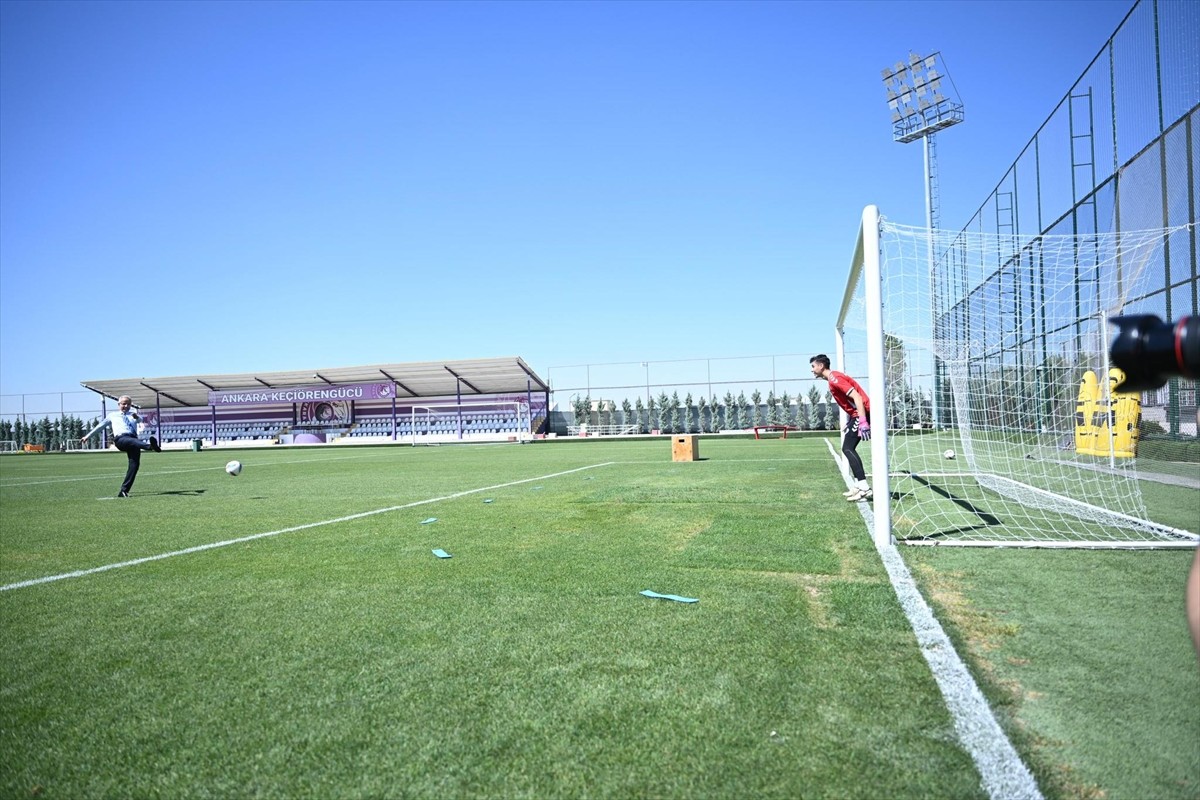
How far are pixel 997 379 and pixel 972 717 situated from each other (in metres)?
9.82

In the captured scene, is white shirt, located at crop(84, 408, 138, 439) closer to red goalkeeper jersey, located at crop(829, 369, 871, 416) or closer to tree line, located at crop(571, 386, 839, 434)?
red goalkeeper jersey, located at crop(829, 369, 871, 416)

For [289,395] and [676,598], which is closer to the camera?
[676,598]

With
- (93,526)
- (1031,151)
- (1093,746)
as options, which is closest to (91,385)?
(93,526)

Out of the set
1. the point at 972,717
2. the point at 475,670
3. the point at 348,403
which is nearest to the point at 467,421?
the point at 348,403

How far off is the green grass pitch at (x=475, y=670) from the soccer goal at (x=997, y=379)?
1.41 metres

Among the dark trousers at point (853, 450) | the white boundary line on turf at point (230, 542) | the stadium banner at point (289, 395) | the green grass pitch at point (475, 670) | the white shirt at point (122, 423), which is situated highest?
the stadium banner at point (289, 395)

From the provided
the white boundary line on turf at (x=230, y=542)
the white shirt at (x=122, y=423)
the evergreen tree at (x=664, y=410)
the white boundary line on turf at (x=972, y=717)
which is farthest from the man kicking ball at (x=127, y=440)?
the evergreen tree at (x=664, y=410)

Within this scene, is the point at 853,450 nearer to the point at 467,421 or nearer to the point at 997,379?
the point at 997,379

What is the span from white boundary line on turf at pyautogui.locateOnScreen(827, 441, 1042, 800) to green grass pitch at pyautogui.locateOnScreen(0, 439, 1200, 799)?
63 millimetres

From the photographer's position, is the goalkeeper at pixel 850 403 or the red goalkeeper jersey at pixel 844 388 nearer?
the goalkeeper at pixel 850 403

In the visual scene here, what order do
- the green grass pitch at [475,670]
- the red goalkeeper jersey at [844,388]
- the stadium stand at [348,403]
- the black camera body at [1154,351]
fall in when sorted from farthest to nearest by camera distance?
the stadium stand at [348,403] < the red goalkeeper jersey at [844,388] < the green grass pitch at [475,670] < the black camera body at [1154,351]

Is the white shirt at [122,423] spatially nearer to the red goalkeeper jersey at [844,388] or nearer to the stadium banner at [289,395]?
the red goalkeeper jersey at [844,388]

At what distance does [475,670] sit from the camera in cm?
322

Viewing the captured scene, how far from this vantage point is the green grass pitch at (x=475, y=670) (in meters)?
2.31
